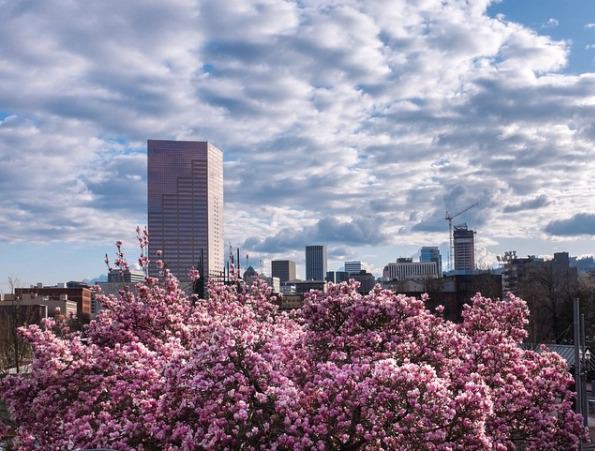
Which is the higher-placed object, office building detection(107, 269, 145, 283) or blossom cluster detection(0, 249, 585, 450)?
office building detection(107, 269, 145, 283)

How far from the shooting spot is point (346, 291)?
47.0ft

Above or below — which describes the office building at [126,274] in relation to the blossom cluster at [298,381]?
above

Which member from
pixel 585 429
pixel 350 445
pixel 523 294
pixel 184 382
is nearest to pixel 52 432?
pixel 184 382

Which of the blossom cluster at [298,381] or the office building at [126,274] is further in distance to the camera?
the office building at [126,274]

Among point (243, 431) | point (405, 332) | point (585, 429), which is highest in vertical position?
point (405, 332)

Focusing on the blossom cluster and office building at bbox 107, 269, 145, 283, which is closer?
the blossom cluster

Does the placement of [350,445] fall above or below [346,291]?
below

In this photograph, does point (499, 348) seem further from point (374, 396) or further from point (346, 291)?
point (374, 396)

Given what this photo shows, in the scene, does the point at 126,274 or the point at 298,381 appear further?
the point at 126,274

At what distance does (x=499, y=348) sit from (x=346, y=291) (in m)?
3.79

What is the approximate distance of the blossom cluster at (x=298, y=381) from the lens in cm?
1049

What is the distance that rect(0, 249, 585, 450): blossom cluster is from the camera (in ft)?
34.4

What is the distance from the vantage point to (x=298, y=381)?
1265cm

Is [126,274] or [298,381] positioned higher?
[126,274]
